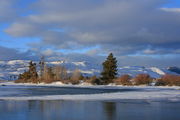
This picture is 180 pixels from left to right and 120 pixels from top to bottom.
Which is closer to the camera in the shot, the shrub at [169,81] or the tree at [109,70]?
the shrub at [169,81]

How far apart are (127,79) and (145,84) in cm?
594

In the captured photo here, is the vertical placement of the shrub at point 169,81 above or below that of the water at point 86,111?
above

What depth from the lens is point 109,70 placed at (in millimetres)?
105875

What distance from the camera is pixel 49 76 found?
135250 mm

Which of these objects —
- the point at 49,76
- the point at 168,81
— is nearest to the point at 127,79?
the point at 168,81

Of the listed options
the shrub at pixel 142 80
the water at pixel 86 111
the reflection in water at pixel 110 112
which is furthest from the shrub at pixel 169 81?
the reflection in water at pixel 110 112

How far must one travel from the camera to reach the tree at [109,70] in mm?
105062

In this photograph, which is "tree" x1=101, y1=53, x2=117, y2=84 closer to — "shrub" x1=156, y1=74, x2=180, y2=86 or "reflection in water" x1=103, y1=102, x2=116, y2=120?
"shrub" x1=156, y1=74, x2=180, y2=86

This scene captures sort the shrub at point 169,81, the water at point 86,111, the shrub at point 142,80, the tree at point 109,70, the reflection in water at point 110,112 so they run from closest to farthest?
Answer: the water at point 86,111, the reflection in water at point 110,112, the shrub at point 169,81, the shrub at point 142,80, the tree at point 109,70

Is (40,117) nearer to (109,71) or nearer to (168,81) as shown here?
(168,81)

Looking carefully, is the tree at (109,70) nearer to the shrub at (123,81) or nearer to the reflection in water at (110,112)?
the shrub at (123,81)

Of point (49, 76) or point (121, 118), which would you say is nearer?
point (121, 118)

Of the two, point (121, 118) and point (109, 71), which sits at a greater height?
point (109, 71)

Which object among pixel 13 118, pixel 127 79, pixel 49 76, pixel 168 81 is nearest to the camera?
pixel 13 118
